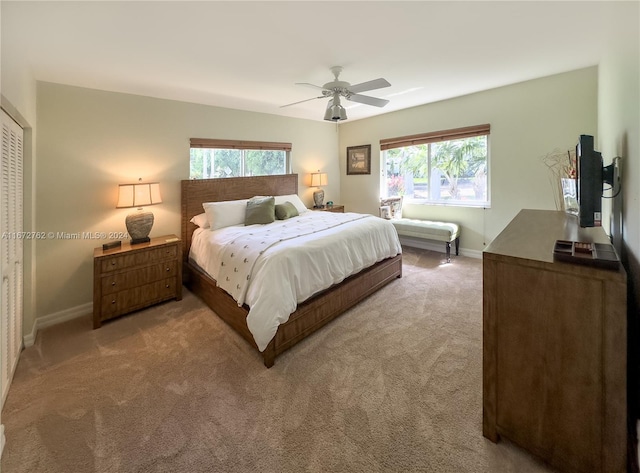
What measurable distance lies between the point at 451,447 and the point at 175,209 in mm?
3727

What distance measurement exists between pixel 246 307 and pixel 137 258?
143cm

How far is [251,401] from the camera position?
1.75 metres

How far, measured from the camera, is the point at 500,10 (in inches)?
78.7

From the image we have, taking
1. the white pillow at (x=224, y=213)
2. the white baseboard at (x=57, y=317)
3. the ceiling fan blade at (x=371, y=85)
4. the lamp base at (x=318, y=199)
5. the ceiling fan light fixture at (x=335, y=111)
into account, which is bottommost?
the white baseboard at (x=57, y=317)

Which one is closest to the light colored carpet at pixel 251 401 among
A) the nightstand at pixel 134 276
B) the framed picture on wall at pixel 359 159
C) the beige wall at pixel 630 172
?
the nightstand at pixel 134 276

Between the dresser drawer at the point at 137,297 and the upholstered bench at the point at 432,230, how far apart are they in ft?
11.5

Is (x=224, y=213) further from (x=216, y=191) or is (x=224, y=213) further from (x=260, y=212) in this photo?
(x=216, y=191)

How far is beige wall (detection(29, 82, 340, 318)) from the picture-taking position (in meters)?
2.79

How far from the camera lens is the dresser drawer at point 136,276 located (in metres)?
2.72

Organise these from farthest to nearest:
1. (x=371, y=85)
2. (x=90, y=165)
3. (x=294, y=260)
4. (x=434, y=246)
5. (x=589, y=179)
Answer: (x=434, y=246) → (x=90, y=165) → (x=371, y=85) → (x=294, y=260) → (x=589, y=179)

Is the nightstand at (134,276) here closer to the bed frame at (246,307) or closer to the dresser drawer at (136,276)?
the dresser drawer at (136,276)

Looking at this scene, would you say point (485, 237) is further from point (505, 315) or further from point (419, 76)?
point (505, 315)

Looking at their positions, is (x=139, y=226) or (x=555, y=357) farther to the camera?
(x=139, y=226)

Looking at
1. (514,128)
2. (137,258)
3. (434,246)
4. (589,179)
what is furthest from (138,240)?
(514,128)
